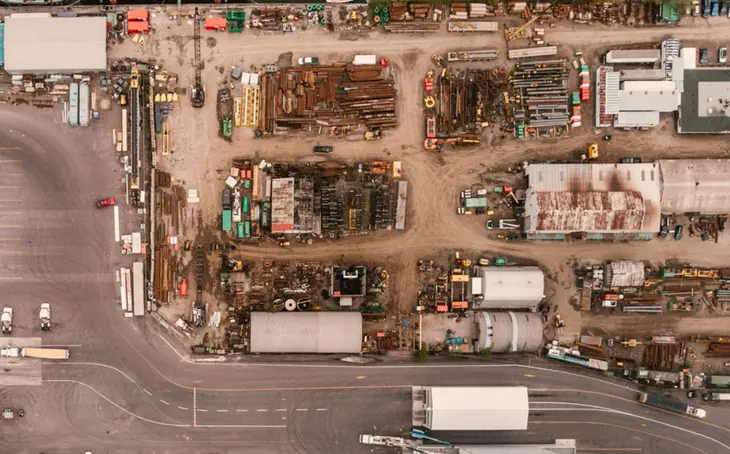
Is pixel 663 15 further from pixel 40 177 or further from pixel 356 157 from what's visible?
pixel 40 177

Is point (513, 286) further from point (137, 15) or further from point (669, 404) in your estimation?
point (137, 15)

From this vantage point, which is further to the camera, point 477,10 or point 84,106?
point 477,10

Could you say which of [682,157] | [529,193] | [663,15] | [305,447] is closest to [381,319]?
[305,447]

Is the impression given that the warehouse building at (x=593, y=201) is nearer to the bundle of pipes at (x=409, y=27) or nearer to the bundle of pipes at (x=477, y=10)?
the bundle of pipes at (x=477, y=10)

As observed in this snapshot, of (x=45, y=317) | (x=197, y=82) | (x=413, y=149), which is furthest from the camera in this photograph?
(x=413, y=149)

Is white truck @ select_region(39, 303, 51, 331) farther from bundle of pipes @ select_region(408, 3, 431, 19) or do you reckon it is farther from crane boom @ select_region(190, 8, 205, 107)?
bundle of pipes @ select_region(408, 3, 431, 19)

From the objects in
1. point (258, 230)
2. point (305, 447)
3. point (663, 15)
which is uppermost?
point (663, 15)

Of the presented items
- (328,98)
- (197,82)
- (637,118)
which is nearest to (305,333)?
(328,98)
